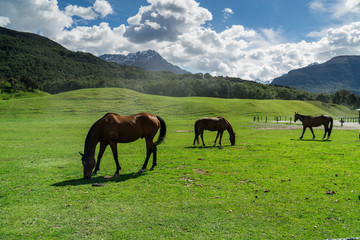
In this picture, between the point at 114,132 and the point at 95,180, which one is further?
the point at 114,132

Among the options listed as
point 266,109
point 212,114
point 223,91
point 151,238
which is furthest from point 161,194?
point 223,91

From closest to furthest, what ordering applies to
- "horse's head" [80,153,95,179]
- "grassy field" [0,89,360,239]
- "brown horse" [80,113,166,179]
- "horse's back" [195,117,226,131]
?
"grassy field" [0,89,360,239]
"horse's head" [80,153,95,179]
"brown horse" [80,113,166,179]
"horse's back" [195,117,226,131]

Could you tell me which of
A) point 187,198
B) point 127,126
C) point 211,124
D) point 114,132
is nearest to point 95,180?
point 114,132

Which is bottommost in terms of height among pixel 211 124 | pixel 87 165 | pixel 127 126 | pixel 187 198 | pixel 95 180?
pixel 95 180

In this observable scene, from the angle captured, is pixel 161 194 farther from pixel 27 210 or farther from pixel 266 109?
pixel 266 109

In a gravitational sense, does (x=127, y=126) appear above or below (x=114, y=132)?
above

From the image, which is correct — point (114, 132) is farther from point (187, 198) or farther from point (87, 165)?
point (187, 198)

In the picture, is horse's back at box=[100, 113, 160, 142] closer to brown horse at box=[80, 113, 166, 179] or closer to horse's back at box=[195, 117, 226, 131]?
brown horse at box=[80, 113, 166, 179]

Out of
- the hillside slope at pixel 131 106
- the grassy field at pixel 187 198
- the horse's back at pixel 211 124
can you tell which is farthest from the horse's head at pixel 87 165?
the hillside slope at pixel 131 106

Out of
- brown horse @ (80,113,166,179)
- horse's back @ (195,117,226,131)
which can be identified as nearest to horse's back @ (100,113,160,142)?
brown horse @ (80,113,166,179)

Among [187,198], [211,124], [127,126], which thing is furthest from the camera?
[211,124]

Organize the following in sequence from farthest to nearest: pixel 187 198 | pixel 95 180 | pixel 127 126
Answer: pixel 127 126 < pixel 95 180 < pixel 187 198

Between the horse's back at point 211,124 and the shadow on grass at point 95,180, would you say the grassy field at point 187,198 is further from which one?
the horse's back at point 211,124

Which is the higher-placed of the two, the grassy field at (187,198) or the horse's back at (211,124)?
the horse's back at (211,124)
